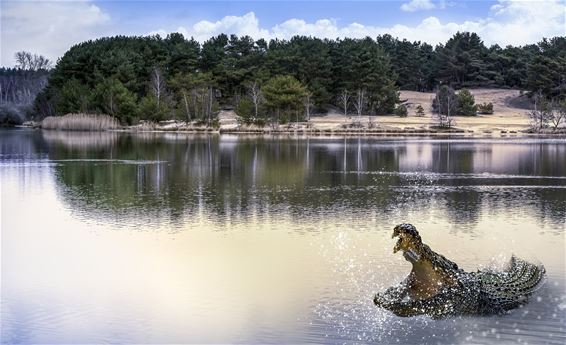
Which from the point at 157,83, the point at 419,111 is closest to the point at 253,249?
the point at 157,83

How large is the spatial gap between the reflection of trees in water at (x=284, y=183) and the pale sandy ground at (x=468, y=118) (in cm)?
→ 3375

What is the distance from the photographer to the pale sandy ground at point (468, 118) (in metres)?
75.0

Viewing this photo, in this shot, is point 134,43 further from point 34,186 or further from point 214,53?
point 34,186

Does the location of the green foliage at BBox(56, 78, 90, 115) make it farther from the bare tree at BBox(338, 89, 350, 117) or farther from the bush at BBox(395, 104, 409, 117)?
the bush at BBox(395, 104, 409, 117)

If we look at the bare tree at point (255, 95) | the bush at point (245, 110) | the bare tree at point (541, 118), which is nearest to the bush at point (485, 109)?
the bare tree at point (541, 118)

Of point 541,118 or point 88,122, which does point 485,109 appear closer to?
point 541,118

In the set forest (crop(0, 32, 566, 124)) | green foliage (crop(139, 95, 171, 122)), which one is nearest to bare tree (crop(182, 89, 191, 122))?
forest (crop(0, 32, 566, 124))

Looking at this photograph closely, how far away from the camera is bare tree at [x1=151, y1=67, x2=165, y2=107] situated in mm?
86319

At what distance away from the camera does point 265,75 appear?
8431 centimetres

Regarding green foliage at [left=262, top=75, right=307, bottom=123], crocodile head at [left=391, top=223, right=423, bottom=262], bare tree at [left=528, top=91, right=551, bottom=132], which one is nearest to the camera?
crocodile head at [left=391, top=223, right=423, bottom=262]

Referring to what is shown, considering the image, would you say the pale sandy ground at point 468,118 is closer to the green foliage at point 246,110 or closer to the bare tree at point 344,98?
the bare tree at point 344,98

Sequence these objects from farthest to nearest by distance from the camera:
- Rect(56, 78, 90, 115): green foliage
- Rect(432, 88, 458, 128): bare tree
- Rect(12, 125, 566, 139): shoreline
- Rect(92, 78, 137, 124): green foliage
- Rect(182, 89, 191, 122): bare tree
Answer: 1. Rect(56, 78, 90, 115): green foliage
2. Rect(92, 78, 137, 124): green foliage
3. Rect(432, 88, 458, 128): bare tree
4. Rect(182, 89, 191, 122): bare tree
5. Rect(12, 125, 566, 139): shoreline

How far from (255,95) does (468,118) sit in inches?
973

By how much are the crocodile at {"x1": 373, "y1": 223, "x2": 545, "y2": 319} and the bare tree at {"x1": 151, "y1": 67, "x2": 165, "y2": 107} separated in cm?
7671
